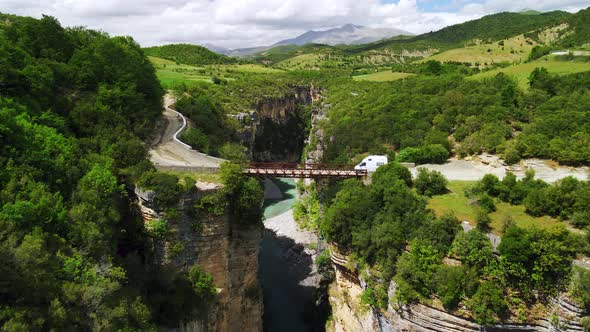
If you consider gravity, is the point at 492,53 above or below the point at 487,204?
above

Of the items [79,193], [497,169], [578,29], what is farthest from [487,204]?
[578,29]

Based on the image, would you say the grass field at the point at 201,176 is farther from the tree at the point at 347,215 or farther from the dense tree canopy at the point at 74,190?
the tree at the point at 347,215

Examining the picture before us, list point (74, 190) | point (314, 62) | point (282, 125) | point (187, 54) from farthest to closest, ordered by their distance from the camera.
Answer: point (314, 62) → point (187, 54) → point (282, 125) → point (74, 190)

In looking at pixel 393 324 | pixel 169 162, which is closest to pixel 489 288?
pixel 393 324

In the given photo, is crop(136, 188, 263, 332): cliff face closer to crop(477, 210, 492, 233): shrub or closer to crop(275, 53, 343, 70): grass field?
crop(477, 210, 492, 233): shrub

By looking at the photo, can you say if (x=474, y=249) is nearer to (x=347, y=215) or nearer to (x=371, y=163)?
(x=347, y=215)

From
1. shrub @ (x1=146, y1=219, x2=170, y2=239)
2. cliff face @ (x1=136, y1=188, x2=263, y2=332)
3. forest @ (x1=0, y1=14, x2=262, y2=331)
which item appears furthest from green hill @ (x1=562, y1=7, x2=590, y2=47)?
shrub @ (x1=146, y1=219, x2=170, y2=239)

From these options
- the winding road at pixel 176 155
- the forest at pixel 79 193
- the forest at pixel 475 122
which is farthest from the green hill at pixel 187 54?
the forest at pixel 79 193

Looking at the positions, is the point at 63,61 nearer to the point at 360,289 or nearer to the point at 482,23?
the point at 360,289
